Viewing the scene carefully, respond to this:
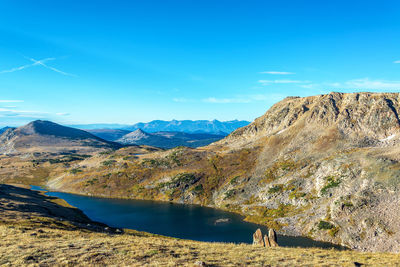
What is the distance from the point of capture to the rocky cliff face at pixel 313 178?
298ft

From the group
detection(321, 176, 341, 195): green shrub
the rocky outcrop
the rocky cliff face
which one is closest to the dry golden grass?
the rocky outcrop

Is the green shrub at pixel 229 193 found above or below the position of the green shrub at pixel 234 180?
below

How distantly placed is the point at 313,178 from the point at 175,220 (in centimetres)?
7349

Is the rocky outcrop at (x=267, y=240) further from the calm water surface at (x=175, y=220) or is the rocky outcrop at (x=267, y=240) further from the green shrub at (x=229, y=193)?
the green shrub at (x=229, y=193)

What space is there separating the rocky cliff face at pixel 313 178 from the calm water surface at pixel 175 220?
359 inches

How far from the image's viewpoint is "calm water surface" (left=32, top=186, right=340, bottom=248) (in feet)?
307

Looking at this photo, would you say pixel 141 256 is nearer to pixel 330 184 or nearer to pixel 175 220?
pixel 175 220

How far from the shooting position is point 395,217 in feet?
270

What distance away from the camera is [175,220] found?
118 m

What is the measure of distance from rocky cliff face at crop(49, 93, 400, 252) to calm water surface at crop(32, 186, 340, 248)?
913 cm

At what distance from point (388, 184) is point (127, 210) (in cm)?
Answer: 12336

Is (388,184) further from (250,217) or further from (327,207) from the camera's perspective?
(250,217)

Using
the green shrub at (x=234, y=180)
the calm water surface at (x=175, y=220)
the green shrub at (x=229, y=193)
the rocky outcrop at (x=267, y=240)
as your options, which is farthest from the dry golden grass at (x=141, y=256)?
the green shrub at (x=234, y=180)

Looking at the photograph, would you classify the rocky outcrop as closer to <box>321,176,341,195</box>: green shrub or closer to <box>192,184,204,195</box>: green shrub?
<box>321,176,341,195</box>: green shrub
